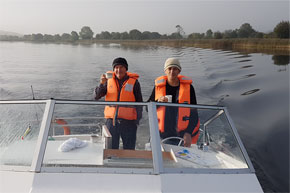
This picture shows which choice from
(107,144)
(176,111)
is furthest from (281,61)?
(107,144)

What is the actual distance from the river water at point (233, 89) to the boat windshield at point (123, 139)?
6.55 feet

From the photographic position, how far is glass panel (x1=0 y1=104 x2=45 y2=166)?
2.18m

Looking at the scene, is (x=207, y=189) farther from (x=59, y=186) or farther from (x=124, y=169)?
(x=59, y=186)

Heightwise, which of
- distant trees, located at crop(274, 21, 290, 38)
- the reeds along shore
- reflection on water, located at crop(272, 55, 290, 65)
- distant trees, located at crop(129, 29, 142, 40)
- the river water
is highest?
distant trees, located at crop(129, 29, 142, 40)

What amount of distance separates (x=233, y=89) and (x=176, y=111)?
7.60m

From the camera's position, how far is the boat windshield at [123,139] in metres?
2.11

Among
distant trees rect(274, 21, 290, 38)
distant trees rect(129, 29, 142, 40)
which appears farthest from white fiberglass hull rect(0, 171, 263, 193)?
distant trees rect(129, 29, 142, 40)

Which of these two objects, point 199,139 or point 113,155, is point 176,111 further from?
point 113,155

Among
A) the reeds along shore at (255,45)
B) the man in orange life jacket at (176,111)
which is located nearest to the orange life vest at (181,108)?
the man in orange life jacket at (176,111)

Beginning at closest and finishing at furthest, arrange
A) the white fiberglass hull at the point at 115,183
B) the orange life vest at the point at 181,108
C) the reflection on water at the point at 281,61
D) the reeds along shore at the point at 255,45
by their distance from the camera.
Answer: the white fiberglass hull at the point at 115,183 → the orange life vest at the point at 181,108 → the reflection on water at the point at 281,61 → the reeds along shore at the point at 255,45

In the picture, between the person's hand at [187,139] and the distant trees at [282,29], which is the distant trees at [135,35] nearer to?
the distant trees at [282,29]

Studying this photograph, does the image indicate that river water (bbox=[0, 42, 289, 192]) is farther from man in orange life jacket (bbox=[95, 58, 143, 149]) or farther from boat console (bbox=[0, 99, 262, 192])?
man in orange life jacket (bbox=[95, 58, 143, 149])

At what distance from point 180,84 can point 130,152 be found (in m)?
1.19

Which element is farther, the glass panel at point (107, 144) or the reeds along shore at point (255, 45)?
the reeds along shore at point (255, 45)
